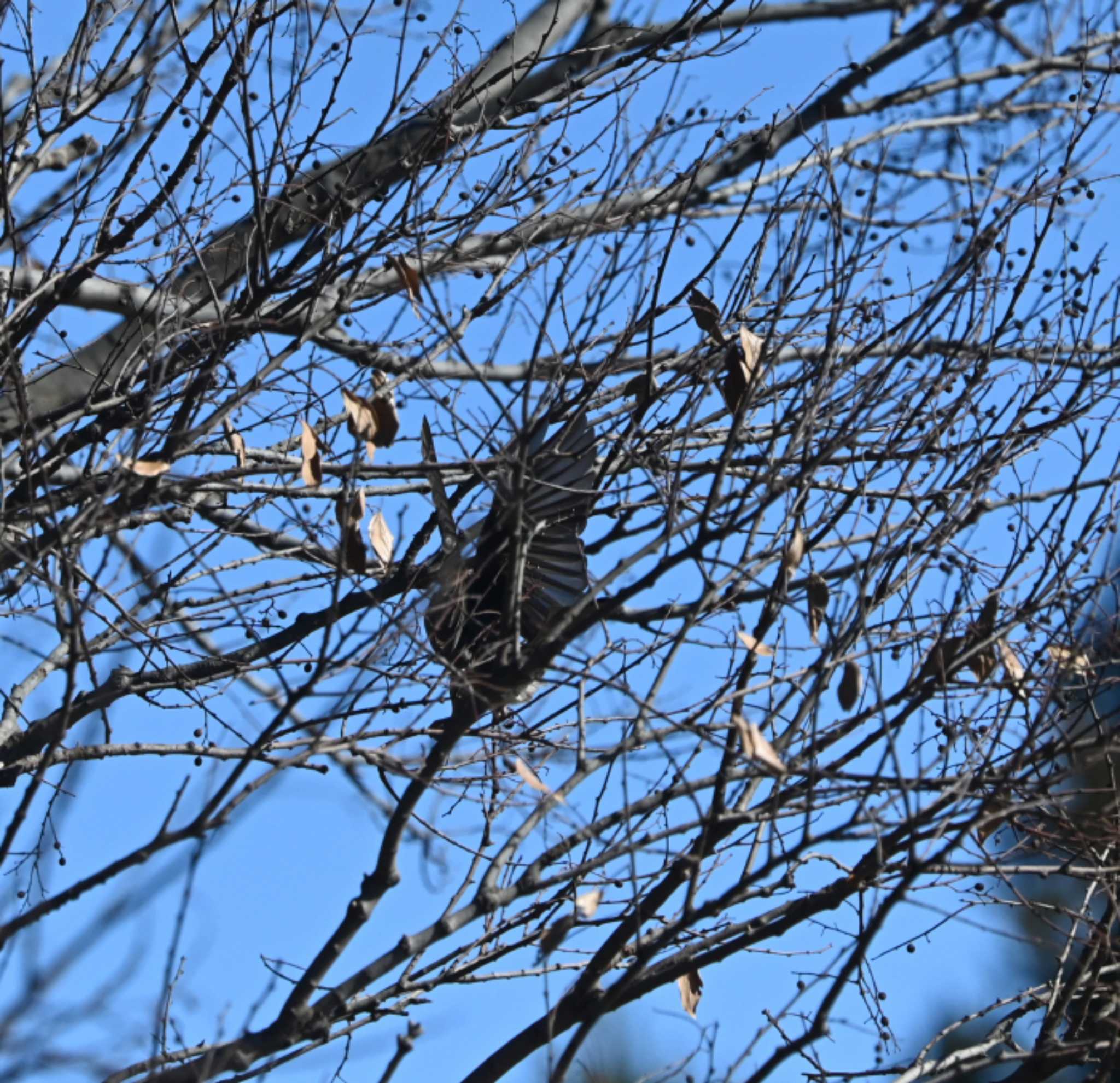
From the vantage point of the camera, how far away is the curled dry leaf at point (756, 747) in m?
2.60

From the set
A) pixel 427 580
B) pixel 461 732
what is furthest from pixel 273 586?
pixel 461 732

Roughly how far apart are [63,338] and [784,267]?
6.40 feet

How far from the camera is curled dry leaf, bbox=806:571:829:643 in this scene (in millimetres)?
3234

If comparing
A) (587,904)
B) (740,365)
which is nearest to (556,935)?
(587,904)

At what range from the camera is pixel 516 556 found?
286 centimetres

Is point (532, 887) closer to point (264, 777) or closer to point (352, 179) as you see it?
point (264, 777)

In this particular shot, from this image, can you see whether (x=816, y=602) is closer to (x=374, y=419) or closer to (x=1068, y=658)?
(x=1068, y=658)

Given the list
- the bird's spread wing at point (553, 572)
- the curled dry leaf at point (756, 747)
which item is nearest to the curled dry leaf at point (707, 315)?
the bird's spread wing at point (553, 572)

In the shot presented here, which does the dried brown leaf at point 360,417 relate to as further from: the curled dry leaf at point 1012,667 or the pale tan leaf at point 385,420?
the curled dry leaf at point 1012,667

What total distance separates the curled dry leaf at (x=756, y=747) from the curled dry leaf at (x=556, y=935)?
1.80 feet

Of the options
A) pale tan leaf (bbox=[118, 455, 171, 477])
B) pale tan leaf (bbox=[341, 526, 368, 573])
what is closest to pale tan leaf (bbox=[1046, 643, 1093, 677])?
pale tan leaf (bbox=[341, 526, 368, 573])

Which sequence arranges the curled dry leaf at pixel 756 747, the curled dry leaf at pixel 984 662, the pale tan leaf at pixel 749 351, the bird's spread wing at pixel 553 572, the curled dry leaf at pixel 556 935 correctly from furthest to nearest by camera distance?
the bird's spread wing at pixel 553 572, the pale tan leaf at pixel 749 351, the curled dry leaf at pixel 984 662, the curled dry leaf at pixel 556 935, the curled dry leaf at pixel 756 747

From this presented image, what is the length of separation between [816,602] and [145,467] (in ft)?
4.70

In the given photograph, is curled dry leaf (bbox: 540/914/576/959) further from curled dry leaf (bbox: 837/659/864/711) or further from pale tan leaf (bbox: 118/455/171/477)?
pale tan leaf (bbox: 118/455/171/477)
